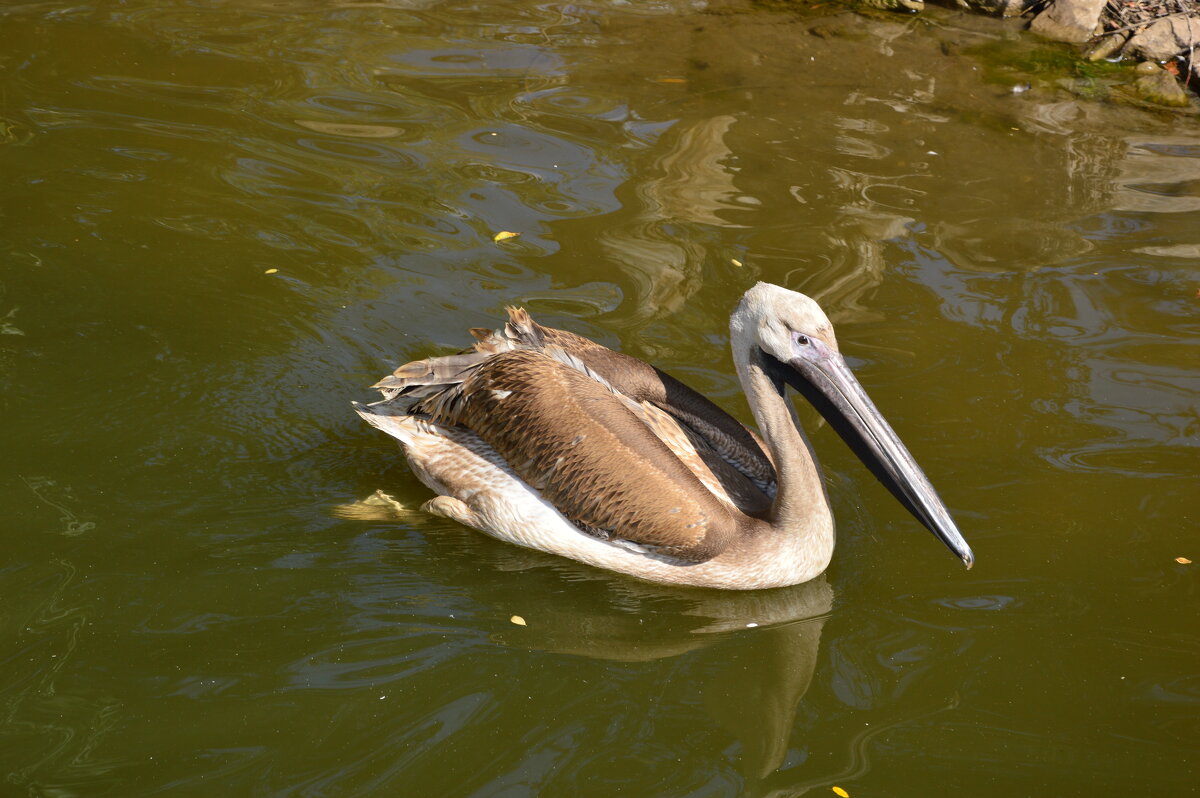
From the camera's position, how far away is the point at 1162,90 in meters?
8.51

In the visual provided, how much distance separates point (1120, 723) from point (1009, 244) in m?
3.58

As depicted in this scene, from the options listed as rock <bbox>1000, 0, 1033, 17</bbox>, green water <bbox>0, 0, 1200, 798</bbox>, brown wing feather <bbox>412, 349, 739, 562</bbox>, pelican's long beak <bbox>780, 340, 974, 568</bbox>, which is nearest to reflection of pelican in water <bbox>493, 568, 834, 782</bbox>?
green water <bbox>0, 0, 1200, 798</bbox>

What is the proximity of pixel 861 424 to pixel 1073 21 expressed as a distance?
21.5 ft

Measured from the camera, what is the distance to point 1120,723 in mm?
3670

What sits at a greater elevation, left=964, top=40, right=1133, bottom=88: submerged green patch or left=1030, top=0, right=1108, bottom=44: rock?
left=1030, top=0, right=1108, bottom=44: rock

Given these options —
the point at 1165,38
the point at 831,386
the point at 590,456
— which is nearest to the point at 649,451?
Answer: the point at 590,456

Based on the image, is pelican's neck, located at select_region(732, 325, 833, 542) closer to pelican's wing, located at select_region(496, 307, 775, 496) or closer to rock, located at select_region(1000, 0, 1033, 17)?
pelican's wing, located at select_region(496, 307, 775, 496)

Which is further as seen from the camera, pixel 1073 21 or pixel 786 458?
pixel 1073 21

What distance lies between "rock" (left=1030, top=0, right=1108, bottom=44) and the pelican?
6.19 metres

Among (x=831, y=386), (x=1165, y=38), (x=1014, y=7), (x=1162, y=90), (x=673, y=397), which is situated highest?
(x=1014, y=7)

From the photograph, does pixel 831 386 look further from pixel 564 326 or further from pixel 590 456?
pixel 564 326

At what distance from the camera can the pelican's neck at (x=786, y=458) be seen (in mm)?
4188

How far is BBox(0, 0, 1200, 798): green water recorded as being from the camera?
11.6 ft

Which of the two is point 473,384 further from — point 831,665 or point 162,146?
point 162,146
